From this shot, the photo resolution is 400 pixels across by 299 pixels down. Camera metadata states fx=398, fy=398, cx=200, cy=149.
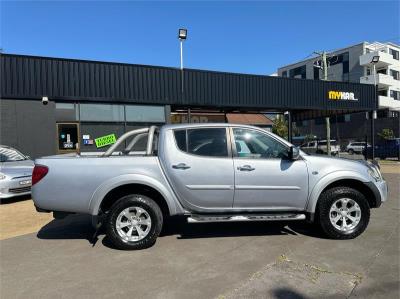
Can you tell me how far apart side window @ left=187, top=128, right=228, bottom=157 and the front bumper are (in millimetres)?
5829

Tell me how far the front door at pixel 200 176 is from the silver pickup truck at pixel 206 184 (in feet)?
0.05

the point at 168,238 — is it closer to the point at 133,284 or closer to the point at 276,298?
the point at 133,284

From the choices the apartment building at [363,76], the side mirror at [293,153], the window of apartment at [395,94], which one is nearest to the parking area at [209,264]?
the side mirror at [293,153]

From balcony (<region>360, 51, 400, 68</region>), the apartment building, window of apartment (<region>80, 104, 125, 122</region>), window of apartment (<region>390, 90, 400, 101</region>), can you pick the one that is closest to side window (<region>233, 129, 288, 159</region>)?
window of apartment (<region>80, 104, 125, 122</region>)

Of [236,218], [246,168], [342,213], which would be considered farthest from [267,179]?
[342,213]

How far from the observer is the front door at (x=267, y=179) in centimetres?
566

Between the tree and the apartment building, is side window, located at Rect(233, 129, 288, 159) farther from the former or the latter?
the apartment building

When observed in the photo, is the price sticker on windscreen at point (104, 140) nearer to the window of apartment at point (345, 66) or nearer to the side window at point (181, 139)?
the side window at point (181, 139)

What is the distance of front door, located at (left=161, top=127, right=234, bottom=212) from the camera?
18.4 ft

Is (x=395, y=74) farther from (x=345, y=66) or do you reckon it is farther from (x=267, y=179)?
(x=267, y=179)

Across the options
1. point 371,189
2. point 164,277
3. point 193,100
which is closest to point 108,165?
point 164,277

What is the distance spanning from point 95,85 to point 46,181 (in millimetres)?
9642

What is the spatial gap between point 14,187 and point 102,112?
229 inches

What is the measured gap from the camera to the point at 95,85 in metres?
14.5
